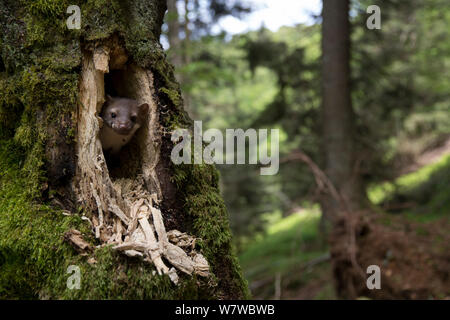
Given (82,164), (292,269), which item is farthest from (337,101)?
Result: (82,164)

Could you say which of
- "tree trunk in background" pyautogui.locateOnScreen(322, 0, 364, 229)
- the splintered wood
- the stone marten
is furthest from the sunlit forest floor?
the stone marten

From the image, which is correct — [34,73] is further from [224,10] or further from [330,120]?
[224,10]

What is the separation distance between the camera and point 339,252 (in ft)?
17.2

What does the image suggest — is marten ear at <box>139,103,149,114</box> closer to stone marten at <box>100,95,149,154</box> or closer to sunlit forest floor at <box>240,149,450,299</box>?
stone marten at <box>100,95,149,154</box>

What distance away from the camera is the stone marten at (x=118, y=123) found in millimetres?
3271

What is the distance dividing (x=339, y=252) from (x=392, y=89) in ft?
22.0

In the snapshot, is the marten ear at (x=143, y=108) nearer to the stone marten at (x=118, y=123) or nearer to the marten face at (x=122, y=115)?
the marten face at (x=122, y=115)

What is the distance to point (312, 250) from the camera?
10.1m

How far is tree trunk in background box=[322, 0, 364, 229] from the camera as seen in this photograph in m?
7.79

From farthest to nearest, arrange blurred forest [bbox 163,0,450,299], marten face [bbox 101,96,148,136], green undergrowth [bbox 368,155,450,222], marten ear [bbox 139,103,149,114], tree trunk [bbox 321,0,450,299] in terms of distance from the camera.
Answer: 1. green undergrowth [bbox 368,155,450,222]
2. blurred forest [bbox 163,0,450,299]
3. tree trunk [bbox 321,0,450,299]
4. marten face [bbox 101,96,148,136]
5. marten ear [bbox 139,103,149,114]

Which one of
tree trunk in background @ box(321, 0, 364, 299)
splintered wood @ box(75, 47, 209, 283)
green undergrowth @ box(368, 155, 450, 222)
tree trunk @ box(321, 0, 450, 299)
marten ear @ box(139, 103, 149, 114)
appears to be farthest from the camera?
green undergrowth @ box(368, 155, 450, 222)

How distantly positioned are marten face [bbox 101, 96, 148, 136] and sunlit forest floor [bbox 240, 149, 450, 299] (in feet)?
7.23

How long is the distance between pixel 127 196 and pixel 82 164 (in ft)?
1.26

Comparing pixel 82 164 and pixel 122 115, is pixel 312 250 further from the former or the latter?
pixel 82 164
